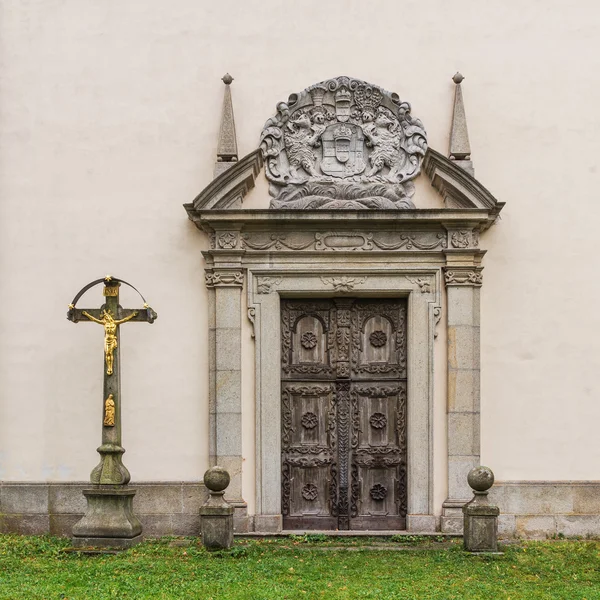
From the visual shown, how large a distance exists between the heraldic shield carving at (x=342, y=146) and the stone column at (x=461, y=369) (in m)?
0.87

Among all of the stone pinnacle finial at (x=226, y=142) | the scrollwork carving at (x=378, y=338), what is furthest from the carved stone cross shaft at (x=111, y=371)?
the scrollwork carving at (x=378, y=338)

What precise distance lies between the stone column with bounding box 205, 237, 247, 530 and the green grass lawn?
2.73 feet

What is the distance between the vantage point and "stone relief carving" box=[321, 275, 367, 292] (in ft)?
34.0

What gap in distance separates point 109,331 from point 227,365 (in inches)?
51.8

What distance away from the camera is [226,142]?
1032cm

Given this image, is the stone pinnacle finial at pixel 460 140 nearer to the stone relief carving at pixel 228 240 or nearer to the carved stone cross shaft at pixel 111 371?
the stone relief carving at pixel 228 240

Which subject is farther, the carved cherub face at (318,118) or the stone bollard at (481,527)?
the carved cherub face at (318,118)

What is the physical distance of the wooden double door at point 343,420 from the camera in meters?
10.5

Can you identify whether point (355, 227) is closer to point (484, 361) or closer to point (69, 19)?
point (484, 361)

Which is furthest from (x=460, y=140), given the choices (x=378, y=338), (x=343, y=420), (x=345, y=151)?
(x=343, y=420)

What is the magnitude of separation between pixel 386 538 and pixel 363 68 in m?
5.01

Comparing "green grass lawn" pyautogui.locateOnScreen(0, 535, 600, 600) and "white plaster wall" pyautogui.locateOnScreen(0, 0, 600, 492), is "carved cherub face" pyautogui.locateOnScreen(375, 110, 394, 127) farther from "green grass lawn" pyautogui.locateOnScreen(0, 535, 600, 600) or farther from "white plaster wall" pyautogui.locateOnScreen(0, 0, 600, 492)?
"green grass lawn" pyautogui.locateOnScreen(0, 535, 600, 600)

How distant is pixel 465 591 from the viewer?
775 cm

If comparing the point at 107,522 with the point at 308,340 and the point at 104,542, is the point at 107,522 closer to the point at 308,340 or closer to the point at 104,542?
the point at 104,542
